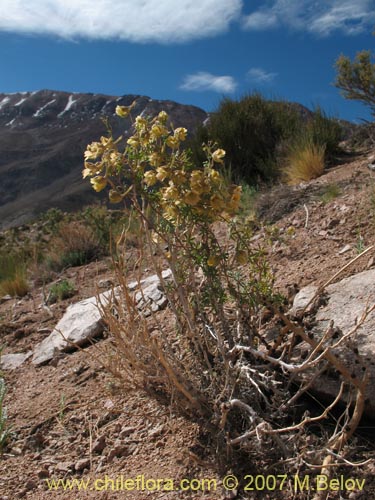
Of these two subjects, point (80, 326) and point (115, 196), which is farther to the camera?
point (80, 326)

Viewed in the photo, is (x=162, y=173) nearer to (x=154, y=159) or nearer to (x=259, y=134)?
(x=154, y=159)

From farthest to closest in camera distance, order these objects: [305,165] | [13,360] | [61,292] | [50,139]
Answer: [50,139], [305,165], [61,292], [13,360]

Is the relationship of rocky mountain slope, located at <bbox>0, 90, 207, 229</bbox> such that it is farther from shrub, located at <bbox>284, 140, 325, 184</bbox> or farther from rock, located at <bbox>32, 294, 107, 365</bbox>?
rock, located at <bbox>32, 294, 107, 365</bbox>

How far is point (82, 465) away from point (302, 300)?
1.20 m

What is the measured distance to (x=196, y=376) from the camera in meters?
2.16

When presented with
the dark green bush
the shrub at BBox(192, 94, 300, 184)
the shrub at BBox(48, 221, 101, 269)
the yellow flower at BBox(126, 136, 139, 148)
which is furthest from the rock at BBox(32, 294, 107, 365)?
the shrub at BBox(192, 94, 300, 184)

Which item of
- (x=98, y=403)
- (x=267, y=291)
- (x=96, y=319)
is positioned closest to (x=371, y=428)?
(x=267, y=291)

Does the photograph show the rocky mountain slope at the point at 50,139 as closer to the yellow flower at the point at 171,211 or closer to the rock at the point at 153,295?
the rock at the point at 153,295

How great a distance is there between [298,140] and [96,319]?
16.0 feet

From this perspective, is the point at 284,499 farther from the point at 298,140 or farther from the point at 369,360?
the point at 298,140

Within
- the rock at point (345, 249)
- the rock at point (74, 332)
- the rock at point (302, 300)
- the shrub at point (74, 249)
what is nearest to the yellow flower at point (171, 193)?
the rock at point (302, 300)

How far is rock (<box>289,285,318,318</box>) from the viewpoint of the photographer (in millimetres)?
2266

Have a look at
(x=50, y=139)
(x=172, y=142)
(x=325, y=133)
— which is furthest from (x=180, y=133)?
(x=50, y=139)

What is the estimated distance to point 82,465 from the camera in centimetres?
216
